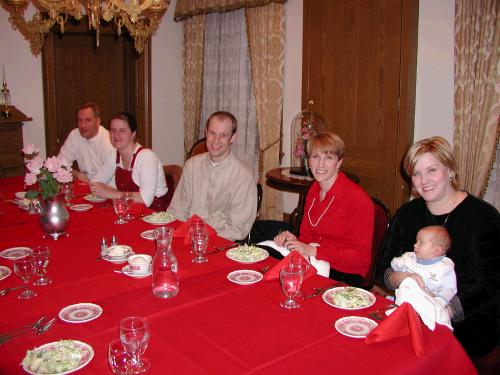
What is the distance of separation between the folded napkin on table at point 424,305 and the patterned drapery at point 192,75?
4.86 metres

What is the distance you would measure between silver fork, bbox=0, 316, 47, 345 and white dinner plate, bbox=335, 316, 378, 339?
0.90 metres

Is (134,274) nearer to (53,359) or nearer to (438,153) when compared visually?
(53,359)

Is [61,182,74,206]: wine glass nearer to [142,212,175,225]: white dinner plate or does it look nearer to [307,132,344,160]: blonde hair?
[142,212,175,225]: white dinner plate

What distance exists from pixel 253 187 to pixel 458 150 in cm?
163

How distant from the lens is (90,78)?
6.06 meters

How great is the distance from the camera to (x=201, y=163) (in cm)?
320

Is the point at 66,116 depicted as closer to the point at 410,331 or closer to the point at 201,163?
the point at 201,163

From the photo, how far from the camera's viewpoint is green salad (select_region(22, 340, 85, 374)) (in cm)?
131

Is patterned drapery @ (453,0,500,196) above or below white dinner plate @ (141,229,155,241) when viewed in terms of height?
above

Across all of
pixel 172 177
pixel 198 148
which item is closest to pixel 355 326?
pixel 172 177

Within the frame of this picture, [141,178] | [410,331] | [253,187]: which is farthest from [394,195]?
[410,331]

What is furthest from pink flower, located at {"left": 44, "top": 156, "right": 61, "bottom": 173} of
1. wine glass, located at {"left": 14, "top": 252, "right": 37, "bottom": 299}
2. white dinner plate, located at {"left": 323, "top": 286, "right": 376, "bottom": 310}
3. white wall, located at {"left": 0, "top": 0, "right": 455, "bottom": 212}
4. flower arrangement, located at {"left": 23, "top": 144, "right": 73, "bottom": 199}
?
white wall, located at {"left": 0, "top": 0, "right": 455, "bottom": 212}

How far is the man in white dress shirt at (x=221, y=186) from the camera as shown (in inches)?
119

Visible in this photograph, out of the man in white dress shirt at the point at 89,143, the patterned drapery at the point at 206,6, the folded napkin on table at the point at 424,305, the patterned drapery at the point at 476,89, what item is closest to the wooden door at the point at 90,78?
the patterned drapery at the point at 206,6
